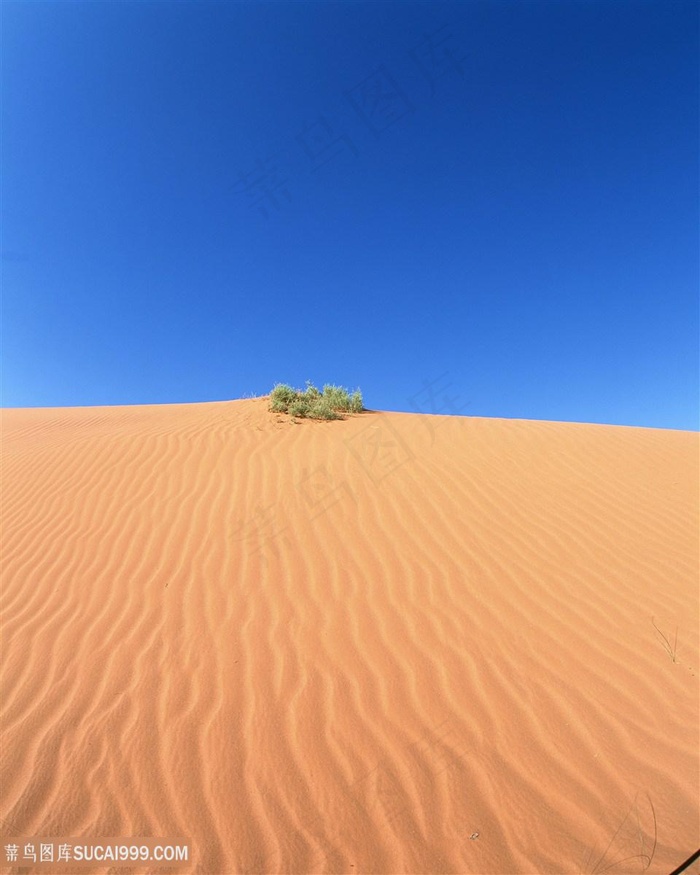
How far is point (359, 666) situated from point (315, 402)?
20.3 ft

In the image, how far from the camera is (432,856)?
194 cm

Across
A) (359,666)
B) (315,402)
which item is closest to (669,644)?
(359,666)

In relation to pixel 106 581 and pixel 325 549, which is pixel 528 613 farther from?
pixel 106 581

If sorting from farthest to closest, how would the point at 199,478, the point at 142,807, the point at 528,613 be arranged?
1. the point at 199,478
2. the point at 528,613
3. the point at 142,807

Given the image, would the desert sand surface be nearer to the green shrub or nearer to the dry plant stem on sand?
the dry plant stem on sand

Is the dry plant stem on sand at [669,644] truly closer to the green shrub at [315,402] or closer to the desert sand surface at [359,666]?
the desert sand surface at [359,666]

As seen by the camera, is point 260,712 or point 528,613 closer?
point 260,712

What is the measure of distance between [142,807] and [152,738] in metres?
0.38

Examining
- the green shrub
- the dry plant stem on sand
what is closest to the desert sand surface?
the dry plant stem on sand

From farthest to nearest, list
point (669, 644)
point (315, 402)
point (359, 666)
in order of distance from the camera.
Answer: point (315, 402), point (669, 644), point (359, 666)

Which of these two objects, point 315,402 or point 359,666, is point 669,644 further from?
point 315,402

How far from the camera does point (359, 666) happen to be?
2.96 m

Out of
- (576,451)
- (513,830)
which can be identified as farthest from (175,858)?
(576,451)

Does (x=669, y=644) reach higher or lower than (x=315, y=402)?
lower
